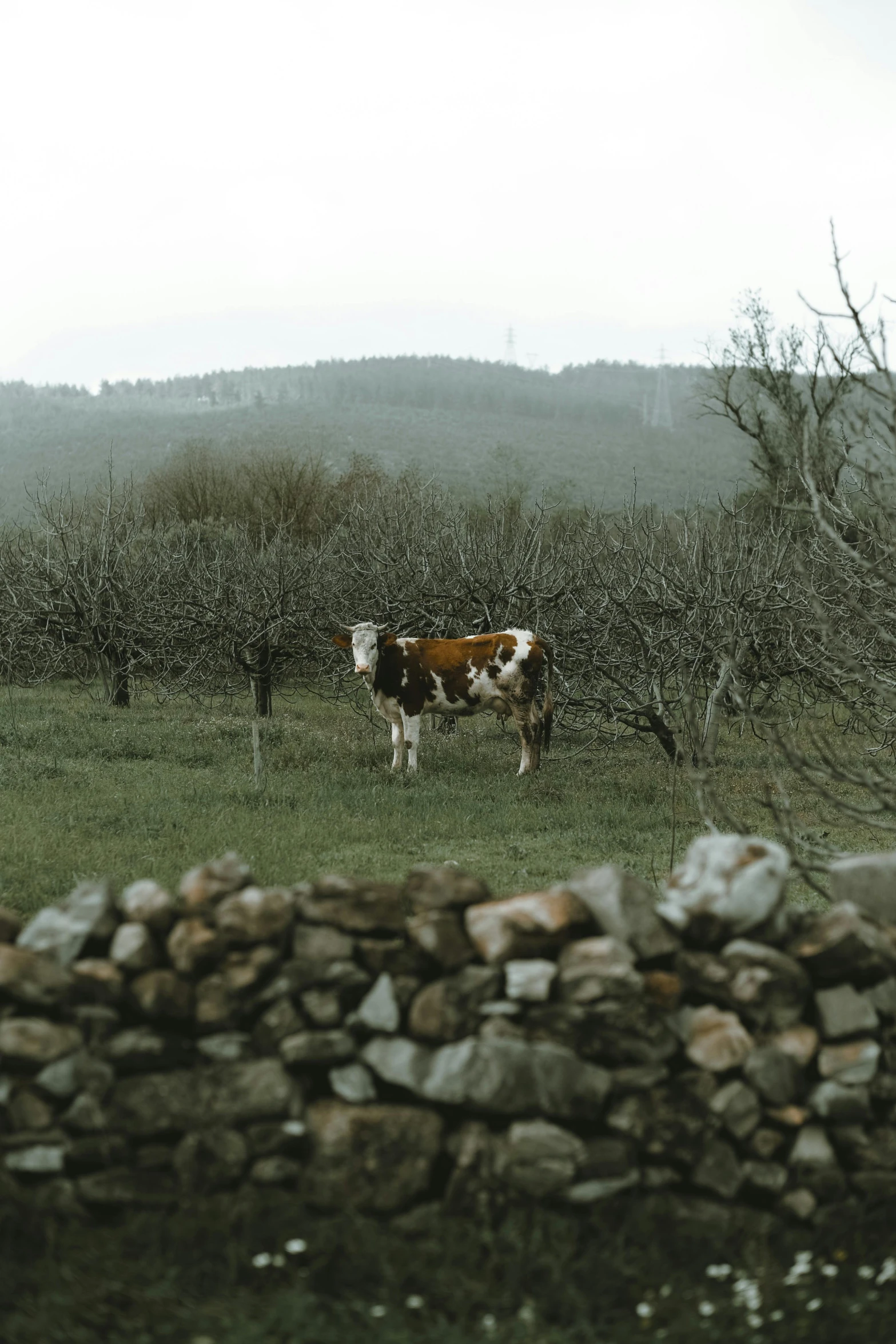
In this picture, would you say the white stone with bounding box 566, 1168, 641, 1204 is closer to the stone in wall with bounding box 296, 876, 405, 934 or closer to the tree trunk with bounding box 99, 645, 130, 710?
the stone in wall with bounding box 296, 876, 405, 934

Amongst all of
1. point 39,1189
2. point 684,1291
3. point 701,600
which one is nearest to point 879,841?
point 701,600

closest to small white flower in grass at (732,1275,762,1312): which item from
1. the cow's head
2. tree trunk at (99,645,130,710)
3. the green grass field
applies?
the green grass field

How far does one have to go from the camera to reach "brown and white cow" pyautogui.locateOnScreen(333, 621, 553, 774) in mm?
15438

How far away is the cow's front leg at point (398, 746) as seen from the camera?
15.2 m

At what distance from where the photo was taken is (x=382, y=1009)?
11.4 ft

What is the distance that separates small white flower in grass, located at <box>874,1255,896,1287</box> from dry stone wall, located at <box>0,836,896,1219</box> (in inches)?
9.3

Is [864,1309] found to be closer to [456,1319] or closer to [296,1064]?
[456,1319]

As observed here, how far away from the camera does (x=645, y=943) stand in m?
3.59

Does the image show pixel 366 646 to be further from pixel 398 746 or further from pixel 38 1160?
pixel 38 1160

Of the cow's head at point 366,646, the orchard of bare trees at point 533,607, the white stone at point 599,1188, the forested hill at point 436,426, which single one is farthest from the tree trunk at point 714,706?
the forested hill at point 436,426

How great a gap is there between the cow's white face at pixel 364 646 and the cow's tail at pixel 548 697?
269 centimetres

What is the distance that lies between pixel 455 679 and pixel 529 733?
1.31 meters

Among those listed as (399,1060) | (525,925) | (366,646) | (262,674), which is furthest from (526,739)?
(399,1060)

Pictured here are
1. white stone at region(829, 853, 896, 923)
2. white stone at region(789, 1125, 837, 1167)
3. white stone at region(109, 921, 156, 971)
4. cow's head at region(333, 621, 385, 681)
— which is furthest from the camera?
cow's head at region(333, 621, 385, 681)
